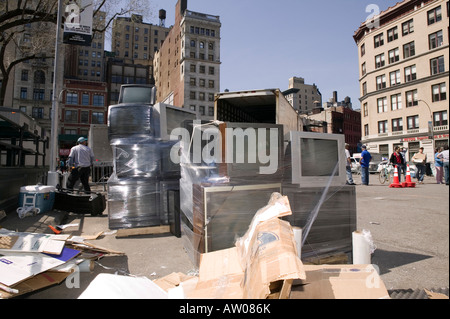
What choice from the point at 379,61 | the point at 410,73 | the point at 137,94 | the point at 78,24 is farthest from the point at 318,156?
the point at 379,61

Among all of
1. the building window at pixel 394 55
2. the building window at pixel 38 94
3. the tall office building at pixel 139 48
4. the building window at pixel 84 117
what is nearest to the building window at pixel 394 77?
the building window at pixel 394 55

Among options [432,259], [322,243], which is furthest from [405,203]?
[322,243]

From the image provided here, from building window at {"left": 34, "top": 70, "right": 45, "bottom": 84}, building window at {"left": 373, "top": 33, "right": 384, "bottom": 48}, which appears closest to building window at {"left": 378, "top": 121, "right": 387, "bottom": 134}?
building window at {"left": 373, "top": 33, "right": 384, "bottom": 48}

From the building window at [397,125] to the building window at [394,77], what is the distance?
15.5 ft

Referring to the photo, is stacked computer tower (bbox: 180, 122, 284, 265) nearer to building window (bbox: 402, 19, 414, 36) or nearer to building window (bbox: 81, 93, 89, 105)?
building window (bbox: 402, 19, 414, 36)

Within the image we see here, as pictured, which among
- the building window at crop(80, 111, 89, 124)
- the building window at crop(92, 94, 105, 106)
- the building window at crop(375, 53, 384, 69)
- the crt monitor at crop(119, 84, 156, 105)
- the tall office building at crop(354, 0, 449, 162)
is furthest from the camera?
the building window at crop(92, 94, 105, 106)

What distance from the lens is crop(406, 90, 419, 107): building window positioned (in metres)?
33.0

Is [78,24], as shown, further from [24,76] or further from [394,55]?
[24,76]

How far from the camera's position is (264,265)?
5.88ft

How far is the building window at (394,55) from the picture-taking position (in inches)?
1286

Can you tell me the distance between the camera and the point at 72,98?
1964 inches

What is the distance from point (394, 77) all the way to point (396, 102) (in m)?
3.40

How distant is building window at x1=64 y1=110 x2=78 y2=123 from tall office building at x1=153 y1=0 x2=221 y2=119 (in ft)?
60.1

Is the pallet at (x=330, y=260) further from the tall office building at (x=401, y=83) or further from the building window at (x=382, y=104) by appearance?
the building window at (x=382, y=104)
